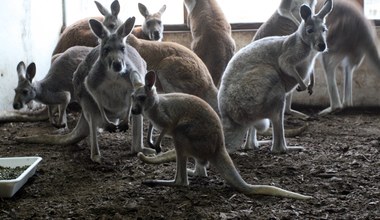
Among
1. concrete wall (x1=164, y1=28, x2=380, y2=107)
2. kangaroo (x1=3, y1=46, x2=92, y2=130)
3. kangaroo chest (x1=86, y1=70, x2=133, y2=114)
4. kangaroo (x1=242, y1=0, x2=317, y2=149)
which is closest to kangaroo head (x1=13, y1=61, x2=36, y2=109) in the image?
kangaroo (x1=3, y1=46, x2=92, y2=130)

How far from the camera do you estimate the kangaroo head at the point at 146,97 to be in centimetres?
392

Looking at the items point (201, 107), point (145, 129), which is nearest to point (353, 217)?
point (201, 107)

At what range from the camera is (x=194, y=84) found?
569 cm

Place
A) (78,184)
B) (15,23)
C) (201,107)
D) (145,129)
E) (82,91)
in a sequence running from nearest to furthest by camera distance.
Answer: (201,107) < (78,184) < (82,91) < (145,129) < (15,23)

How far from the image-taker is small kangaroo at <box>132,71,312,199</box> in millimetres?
3744

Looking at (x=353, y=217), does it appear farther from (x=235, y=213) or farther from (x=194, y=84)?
(x=194, y=84)

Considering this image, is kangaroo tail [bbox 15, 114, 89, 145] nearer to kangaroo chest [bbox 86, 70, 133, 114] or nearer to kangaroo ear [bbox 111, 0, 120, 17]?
kangaroo chest [bbox 86, 70, 133, 114]

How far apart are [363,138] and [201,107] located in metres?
2.43

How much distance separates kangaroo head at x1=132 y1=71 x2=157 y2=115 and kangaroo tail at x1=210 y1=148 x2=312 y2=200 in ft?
1.93

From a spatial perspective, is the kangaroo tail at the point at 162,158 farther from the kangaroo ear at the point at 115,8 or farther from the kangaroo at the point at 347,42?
the kangaroo at the point at 347,42

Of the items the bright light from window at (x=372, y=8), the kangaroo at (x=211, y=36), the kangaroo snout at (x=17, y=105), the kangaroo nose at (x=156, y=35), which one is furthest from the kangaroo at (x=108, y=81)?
the bright light from window at (x=372, y=8)

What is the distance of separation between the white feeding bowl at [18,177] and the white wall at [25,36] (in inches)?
84.1

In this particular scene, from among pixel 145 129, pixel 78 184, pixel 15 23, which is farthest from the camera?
pixel 15 23

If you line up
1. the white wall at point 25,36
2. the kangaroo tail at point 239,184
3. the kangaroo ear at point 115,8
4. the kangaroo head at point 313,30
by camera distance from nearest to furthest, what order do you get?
the kangaroo tail at point 239,184 < the kangaroo head at point 313,30 < the white wall at point 25,36 < the kangaroo ear at point 115,8
